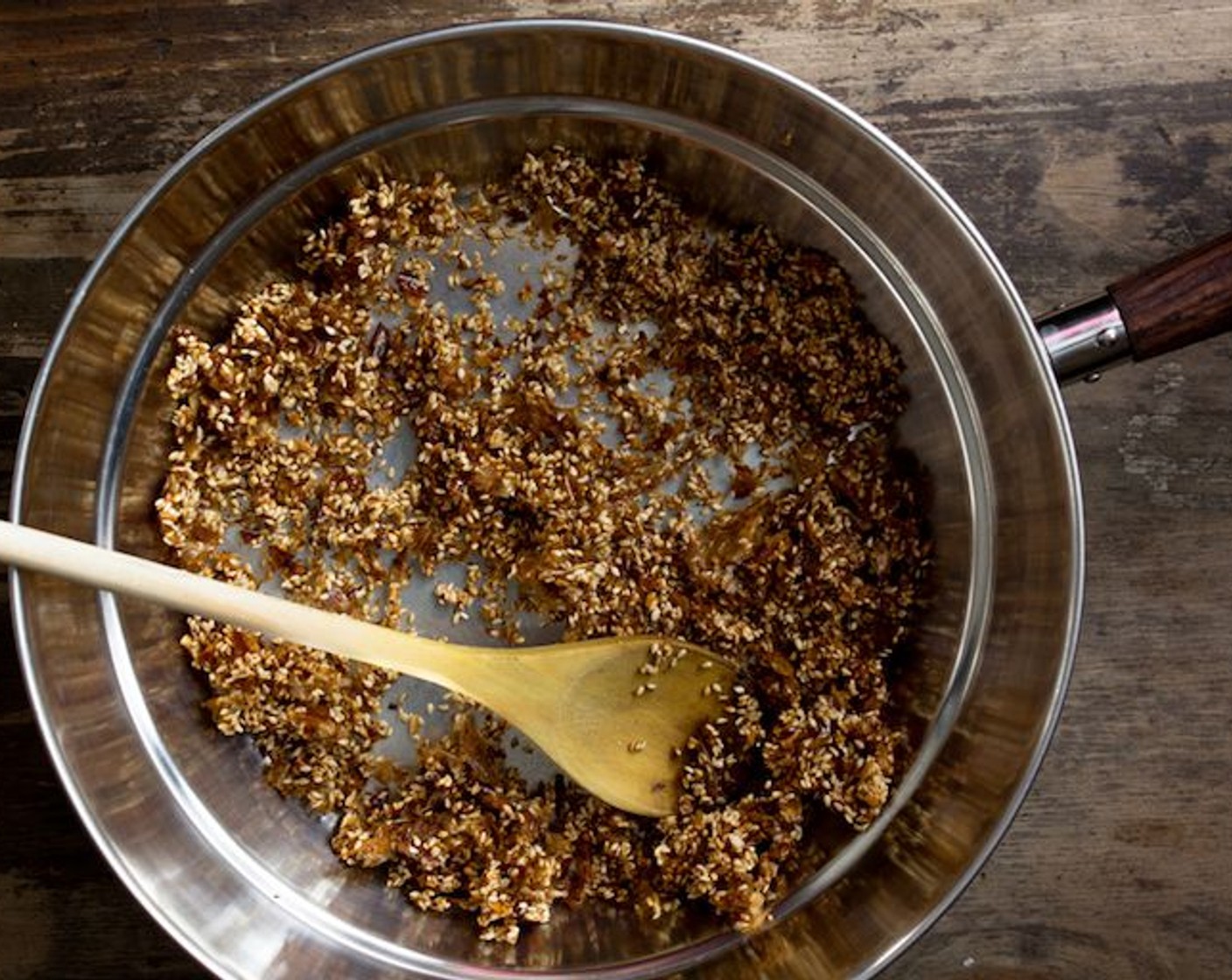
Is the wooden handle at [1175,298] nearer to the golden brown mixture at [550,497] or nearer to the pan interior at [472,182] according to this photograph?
the pan interior at [472,182]

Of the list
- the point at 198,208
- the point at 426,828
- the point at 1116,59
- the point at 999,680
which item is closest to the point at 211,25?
the point at 198,208

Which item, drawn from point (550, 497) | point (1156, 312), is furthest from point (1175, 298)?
point (550, 497)

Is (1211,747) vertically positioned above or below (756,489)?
below

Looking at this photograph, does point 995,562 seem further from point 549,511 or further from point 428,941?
point 428,941

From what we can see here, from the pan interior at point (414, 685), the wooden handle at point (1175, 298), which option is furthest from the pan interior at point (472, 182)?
the wooden handle at point (1175, 298)

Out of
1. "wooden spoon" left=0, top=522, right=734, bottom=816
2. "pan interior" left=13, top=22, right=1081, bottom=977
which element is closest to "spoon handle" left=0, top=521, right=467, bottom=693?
"wooden spoon" left=0, top=522, right=734, bottom=816

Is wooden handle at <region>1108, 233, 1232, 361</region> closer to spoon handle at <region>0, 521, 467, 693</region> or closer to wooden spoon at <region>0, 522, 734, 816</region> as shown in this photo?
wooden spoon at <region>0, 522, 734, 816</region>

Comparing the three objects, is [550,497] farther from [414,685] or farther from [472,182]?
[472,182]
